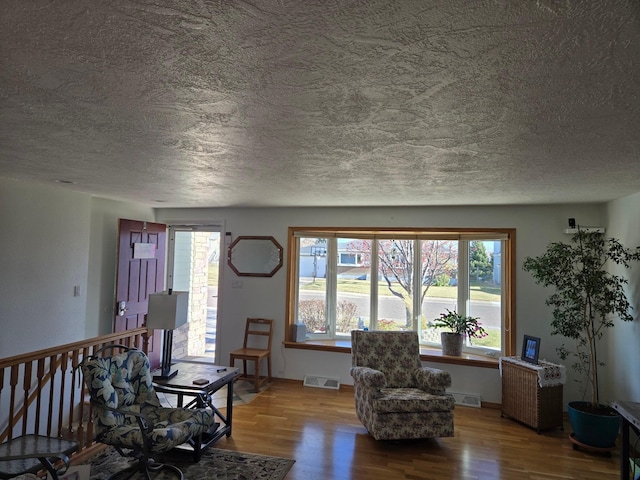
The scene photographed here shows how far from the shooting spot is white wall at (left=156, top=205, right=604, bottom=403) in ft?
14.8

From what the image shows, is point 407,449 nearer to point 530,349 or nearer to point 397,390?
point 397,390

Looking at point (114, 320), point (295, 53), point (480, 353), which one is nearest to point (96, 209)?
point (114, 320)

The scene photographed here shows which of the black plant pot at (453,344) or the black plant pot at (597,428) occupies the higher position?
the black plant pot at (453,344)

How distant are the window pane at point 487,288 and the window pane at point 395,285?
2.50 feet

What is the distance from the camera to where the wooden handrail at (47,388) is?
2.60m

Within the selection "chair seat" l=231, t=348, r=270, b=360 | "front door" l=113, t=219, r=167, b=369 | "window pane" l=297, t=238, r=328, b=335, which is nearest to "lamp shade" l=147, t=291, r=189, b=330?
"chair seat" l=231, t=348, r=270, b=360

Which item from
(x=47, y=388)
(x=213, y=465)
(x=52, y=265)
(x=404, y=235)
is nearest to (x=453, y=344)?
(x=404, y=235)

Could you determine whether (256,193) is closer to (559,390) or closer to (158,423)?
(158,423)

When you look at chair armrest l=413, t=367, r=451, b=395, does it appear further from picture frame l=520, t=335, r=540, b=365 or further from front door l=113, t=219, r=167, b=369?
front door l=113, t=219, r=167, b=369

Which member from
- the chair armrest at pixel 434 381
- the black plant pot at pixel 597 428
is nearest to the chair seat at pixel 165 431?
the chair armrest at pixel 434 381

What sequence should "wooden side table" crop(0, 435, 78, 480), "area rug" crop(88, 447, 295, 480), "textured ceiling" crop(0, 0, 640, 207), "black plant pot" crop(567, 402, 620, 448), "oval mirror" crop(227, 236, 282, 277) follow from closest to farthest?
"textured ceiling" crop(0, 0, 640, 207)
"wooden side table" crop(0, 435, 78, 480)
"area rug" crop(88, 447, 295, 480)
"black plant pot" crop(567, 402, 620, 448)
"oval mirror" crop(227, 236, 282, 277)

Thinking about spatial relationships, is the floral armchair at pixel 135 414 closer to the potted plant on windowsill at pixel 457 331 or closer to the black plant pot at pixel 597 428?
the potted plant on windowsill at pixel 457 331

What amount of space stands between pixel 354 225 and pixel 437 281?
4.26 feet

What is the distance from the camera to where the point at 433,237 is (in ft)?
16.6
